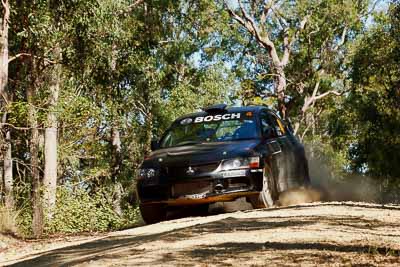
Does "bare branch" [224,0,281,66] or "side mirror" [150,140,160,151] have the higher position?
"bare branch" [224,0,281,66]

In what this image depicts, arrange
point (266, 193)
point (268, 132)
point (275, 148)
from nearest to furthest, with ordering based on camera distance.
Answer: point (266, 193) → point (275, 148) → point (268, 132)

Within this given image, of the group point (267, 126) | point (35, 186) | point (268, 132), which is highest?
point (267, 126)

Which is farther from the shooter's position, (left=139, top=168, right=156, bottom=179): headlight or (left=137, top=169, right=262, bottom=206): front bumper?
(left=139, top=168, right=156, bottom=179): headlight

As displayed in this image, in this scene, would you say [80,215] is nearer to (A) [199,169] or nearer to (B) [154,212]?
(B) [154,212]

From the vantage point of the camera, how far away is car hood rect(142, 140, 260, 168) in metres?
10.2

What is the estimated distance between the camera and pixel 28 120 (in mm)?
15242

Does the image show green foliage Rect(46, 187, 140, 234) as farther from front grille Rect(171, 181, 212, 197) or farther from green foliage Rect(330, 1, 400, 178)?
green foliage Rect(330, 1, 400, 178)

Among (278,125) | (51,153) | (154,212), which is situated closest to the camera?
(154,212)

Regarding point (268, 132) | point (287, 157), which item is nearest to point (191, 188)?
point (268, 132)

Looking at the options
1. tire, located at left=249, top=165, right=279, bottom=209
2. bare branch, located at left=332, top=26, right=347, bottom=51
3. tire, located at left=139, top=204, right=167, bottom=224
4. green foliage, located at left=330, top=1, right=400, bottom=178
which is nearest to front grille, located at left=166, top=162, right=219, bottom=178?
tire, located at left=249, top=165, right=279, bottom=209

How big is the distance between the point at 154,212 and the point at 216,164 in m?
1.38

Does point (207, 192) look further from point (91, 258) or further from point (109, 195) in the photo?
point (109, 195)

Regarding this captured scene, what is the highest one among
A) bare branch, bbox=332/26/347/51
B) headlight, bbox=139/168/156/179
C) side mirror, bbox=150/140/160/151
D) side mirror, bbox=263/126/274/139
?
bare branch, bbox=332/26/347/51

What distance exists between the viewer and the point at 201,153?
10.3m
